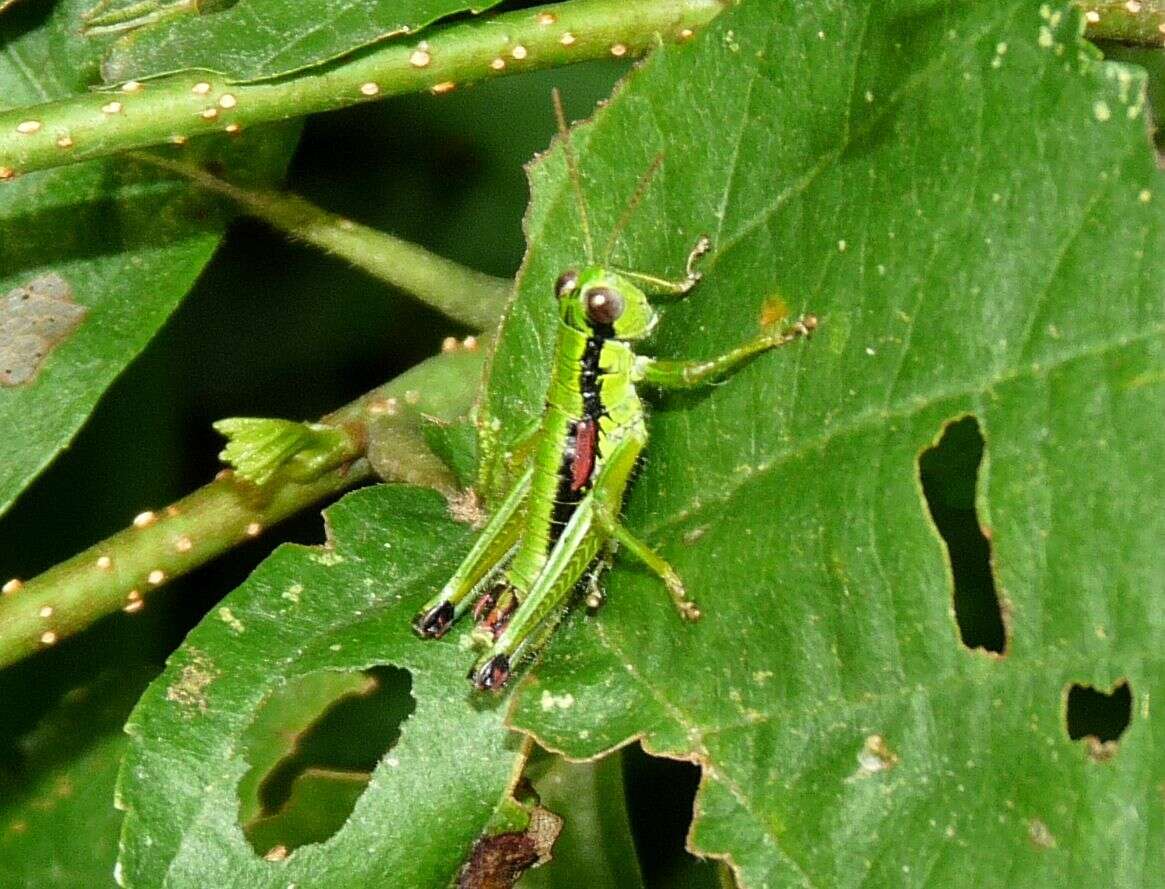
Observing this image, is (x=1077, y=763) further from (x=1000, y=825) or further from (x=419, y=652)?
(x=419, y=652)

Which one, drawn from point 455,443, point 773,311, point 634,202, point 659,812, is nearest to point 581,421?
point 455,443

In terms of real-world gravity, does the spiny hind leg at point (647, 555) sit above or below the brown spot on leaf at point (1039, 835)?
above

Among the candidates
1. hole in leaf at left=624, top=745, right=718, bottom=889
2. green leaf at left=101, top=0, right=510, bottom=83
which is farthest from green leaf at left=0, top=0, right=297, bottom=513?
hole in leaf at left=624, top=745, right=718, bottom=889

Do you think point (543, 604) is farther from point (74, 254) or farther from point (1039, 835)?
point (74, 254)

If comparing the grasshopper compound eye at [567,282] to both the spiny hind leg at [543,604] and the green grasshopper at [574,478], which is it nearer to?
the green grasshopper at [574,478]

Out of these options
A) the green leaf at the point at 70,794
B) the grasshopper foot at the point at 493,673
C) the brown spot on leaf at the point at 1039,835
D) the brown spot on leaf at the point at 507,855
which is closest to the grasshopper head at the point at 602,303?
the grasshopper foot at the point at 493,673

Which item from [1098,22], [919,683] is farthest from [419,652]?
[1098,22]
